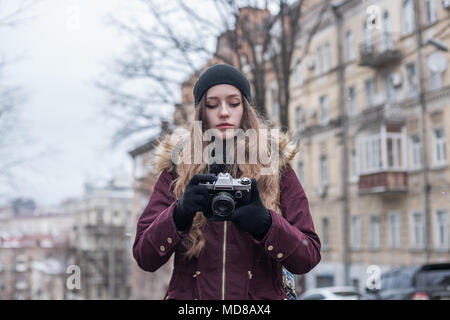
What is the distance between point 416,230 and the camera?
77.9ft

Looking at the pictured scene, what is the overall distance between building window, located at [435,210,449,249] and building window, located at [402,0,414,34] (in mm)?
7021

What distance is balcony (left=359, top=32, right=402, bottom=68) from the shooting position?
2498 cm

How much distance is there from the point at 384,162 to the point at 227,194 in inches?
974

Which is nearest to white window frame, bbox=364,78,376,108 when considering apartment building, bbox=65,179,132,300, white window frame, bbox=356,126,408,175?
white window frame, bbox=356,126,408,175

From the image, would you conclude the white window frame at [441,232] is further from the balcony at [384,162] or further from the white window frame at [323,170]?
the white window frame at [323,170]

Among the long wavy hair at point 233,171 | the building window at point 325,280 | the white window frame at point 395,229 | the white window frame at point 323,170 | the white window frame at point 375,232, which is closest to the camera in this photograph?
the long wavy hair at point 233,171

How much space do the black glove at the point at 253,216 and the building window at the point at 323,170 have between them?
28591 mm

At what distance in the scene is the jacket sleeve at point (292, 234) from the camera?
198cm

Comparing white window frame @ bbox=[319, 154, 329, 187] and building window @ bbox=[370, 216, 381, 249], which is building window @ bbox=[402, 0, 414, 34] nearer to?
building window @ bbox=[370, 216, 381, 249]

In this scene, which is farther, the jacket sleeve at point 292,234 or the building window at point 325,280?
the building window at point 325,280

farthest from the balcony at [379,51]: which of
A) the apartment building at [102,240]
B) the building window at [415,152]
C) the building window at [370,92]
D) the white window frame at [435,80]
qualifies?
the apartment building at [102,240]

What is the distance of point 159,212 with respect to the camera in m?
2.21

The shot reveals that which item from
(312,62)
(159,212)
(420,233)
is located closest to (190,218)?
(159,212)

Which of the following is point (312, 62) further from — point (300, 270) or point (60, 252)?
point (300, 270)
